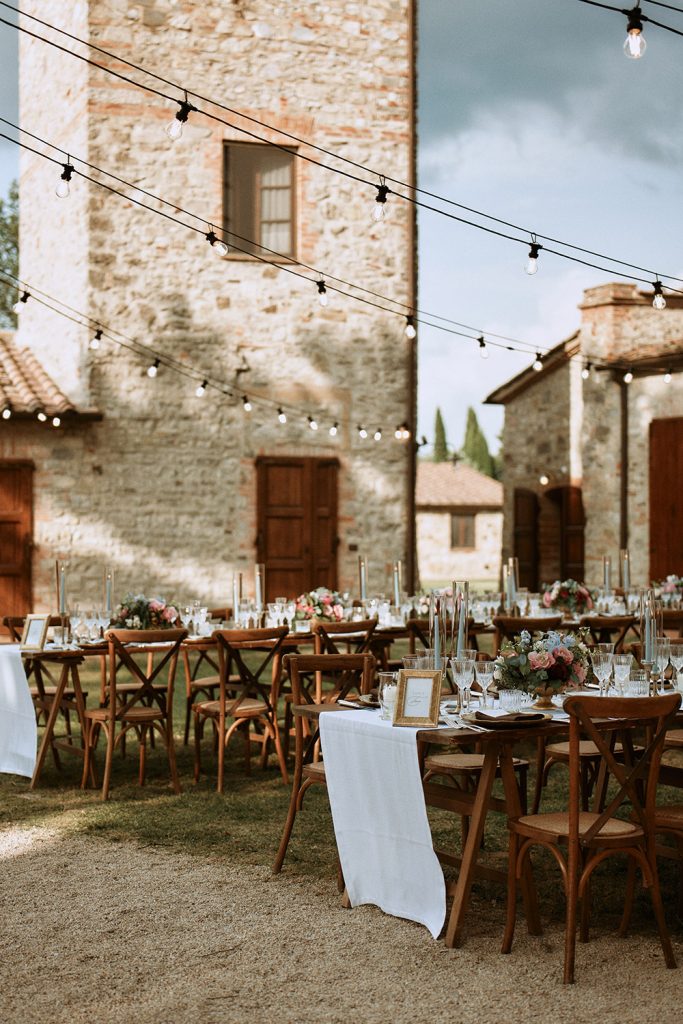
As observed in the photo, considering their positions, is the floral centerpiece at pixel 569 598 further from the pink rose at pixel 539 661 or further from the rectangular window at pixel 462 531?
the rectangular window at pixel 462 531

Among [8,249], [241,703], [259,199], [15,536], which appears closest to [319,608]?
[241,703]

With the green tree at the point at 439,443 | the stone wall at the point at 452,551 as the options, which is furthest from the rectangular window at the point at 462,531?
the green tree at the point at 439,443

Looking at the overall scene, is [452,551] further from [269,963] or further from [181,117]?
[269,963]

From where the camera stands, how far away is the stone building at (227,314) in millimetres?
13289

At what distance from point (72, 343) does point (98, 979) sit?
10552mm

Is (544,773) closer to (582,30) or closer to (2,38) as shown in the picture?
(2,38)

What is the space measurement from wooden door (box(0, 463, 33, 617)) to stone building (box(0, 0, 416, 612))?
0.18 feet

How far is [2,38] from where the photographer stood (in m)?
18.8

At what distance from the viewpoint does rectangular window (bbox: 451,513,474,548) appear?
3641cm

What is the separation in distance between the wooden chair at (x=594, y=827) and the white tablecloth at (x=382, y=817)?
12.6 inches

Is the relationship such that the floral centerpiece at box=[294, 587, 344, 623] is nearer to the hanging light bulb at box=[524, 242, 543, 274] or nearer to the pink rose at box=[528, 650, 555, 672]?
the hanging light bulb at box=[524, 242, 543, 274]

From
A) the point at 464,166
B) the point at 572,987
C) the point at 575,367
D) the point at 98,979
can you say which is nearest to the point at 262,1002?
the point at 98,979

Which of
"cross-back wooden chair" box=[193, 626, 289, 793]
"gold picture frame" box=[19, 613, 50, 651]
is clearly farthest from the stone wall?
"gold picture frame" box=[19, 613, 50, 651]

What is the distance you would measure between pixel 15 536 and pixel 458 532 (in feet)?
80.3
